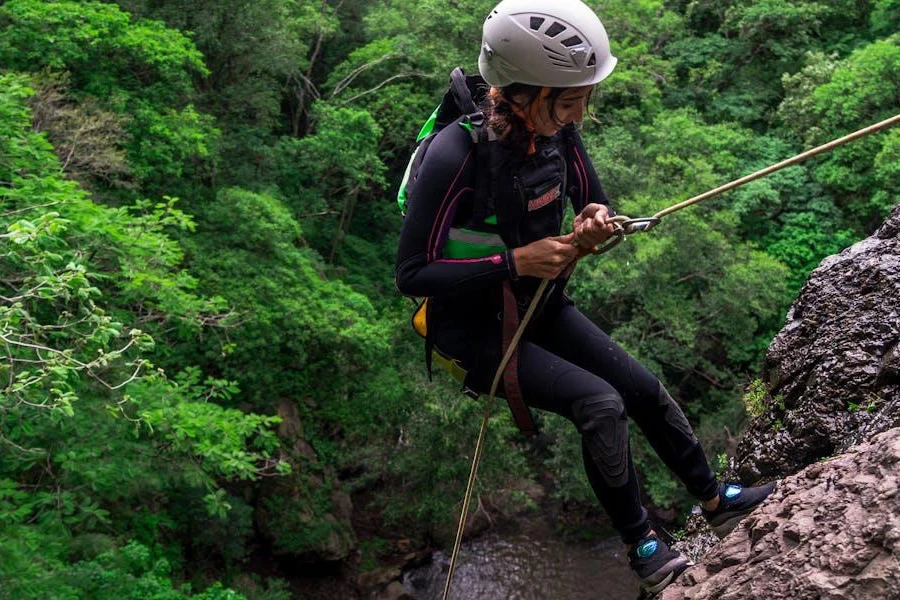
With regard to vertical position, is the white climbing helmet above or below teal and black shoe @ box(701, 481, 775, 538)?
above

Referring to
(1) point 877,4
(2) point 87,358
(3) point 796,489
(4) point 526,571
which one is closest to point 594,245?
(3) point 796,489

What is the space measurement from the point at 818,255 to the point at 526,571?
766 cm

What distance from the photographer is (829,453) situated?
→ 3035 millimetres

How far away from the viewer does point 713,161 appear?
15.9m

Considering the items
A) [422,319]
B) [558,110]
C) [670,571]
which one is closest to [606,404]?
[670,571]

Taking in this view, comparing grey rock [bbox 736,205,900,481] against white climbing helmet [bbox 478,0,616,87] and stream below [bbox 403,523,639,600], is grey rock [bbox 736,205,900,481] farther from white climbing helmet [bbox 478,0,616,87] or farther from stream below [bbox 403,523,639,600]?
stream below [bbox 403,523,639,600]

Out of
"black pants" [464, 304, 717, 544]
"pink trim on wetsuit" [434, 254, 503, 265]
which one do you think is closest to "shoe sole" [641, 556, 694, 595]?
"black pants" [464, 304, 717, 544]

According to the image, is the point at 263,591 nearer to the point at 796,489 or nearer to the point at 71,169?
the point at 71,169

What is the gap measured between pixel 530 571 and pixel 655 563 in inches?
489

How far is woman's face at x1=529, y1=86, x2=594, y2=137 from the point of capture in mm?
2410

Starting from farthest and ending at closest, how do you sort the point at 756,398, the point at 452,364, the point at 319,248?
the point at 319,248, the point at 756,398, the point at 452,364

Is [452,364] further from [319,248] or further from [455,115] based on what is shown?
[319,248]

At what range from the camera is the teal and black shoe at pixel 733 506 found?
2.76m

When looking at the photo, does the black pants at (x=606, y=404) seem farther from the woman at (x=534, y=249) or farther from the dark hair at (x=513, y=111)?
the dark hair at (x=513, y=111)
